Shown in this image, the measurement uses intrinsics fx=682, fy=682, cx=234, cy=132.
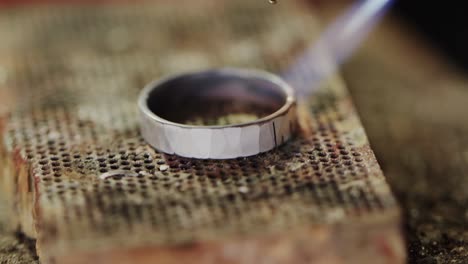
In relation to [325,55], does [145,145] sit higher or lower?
lower

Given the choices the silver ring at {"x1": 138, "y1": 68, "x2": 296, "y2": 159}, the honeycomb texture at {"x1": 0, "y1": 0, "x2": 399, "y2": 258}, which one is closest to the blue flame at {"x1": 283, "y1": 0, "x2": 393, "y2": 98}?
the honeycomb texture at {"x1": 0, "y1": 0, "x2": 399, "y2": 258}

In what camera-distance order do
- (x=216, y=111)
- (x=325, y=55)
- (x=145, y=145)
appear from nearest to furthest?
(x=145, y=145), (x=216, y=111), (x=325, y=55)

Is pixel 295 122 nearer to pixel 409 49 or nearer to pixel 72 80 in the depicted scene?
pixel 72 80

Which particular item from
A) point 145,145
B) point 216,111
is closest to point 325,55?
point 216,111

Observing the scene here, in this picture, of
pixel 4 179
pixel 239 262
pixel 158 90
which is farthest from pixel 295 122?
pixel 4 179

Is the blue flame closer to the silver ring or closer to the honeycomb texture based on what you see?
the honeycomb texture

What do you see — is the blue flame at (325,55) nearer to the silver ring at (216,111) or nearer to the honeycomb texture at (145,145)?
the honeycomb texture at (145,145)

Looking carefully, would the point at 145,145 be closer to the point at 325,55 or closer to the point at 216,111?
the point at 216,111
